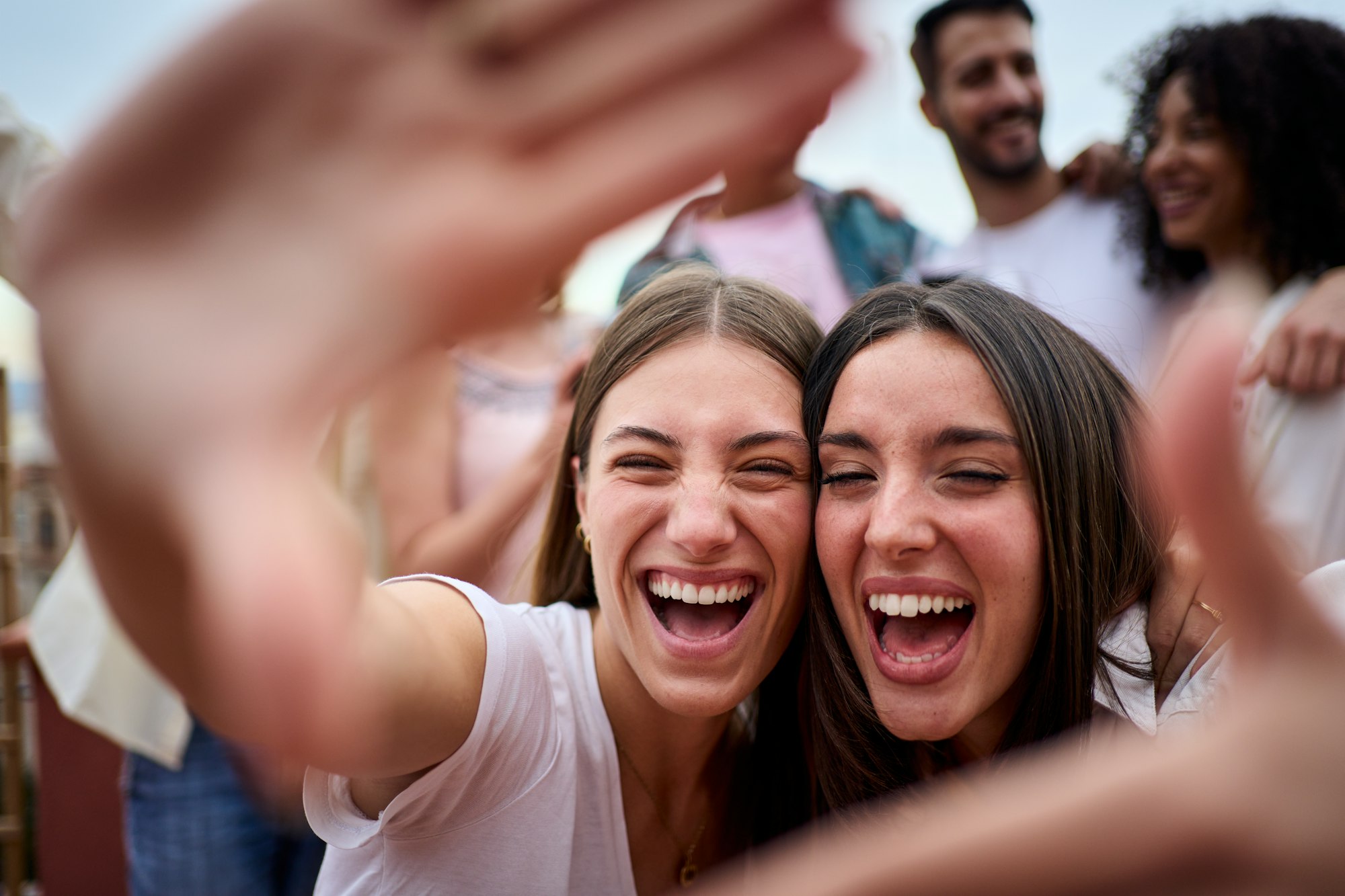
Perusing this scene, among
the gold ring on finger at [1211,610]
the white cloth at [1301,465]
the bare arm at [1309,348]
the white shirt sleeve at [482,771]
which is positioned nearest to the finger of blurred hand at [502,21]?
the white shirt sleeve at [482,771]

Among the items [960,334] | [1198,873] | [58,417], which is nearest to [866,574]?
[960,334]

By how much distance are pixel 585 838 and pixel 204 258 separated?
173cm

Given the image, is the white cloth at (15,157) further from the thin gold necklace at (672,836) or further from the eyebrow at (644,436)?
the thin gold necklace at (672,836)

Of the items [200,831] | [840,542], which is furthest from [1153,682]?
[200,831]

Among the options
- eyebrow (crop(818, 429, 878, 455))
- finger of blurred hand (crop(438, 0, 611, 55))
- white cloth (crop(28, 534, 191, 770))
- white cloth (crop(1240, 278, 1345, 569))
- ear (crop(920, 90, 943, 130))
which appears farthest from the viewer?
ear (crop(920, 90, 943, 130))

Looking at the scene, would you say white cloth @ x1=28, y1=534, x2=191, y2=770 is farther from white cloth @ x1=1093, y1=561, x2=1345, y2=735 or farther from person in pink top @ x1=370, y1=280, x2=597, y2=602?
white cloth @ x1=1093, y1=561, x2=1345, y2=735

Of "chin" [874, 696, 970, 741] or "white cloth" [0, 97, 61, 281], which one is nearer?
"chin" [874, 696, 970, 741]

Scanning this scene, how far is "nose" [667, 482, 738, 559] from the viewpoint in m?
1.92

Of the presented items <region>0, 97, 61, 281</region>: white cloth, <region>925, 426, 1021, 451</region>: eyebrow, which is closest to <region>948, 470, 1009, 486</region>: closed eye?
<region>925, 426, 1021, 451</region>: eyebrow

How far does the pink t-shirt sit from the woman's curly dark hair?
3.46 ft

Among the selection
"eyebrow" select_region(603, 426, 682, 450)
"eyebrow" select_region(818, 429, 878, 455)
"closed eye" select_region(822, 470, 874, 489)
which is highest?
"eyebrow" select_region(603, 426, 682, 450)

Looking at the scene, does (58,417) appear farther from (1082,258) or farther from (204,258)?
(1082,258)

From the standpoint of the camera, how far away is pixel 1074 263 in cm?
357

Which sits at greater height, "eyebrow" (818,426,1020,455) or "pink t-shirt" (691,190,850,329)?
"pink t-shirt" (691,190,850,329)
